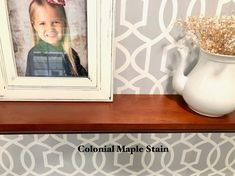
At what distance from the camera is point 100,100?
2.38 ft

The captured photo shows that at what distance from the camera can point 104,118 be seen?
0.67 metres

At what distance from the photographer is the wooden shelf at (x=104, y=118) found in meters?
0.65

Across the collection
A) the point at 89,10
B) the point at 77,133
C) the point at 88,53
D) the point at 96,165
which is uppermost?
the point at 89,10

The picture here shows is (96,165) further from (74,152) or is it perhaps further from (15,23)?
(15,23)

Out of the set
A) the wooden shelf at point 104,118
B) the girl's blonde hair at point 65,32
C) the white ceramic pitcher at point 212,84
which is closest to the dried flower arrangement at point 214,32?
the white ceramic pitcher at point 212,84

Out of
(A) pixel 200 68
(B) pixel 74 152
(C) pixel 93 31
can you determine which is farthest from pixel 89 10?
(B) pixel 74 152

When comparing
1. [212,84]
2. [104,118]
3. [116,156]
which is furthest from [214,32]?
[116,156]

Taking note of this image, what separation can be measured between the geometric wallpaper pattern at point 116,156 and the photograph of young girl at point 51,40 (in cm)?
19

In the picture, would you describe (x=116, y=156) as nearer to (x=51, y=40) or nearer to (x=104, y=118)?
(x=104, y=118)

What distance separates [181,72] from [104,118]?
0.23m

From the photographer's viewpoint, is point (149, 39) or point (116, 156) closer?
point (149, 39)

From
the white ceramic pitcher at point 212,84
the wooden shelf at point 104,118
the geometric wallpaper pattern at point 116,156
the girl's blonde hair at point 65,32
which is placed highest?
the girl's blonde hair at point 65,32

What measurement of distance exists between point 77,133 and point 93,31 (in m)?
0.28

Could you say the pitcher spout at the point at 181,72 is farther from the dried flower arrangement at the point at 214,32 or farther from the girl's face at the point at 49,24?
the girl's face at the point at 49,24
